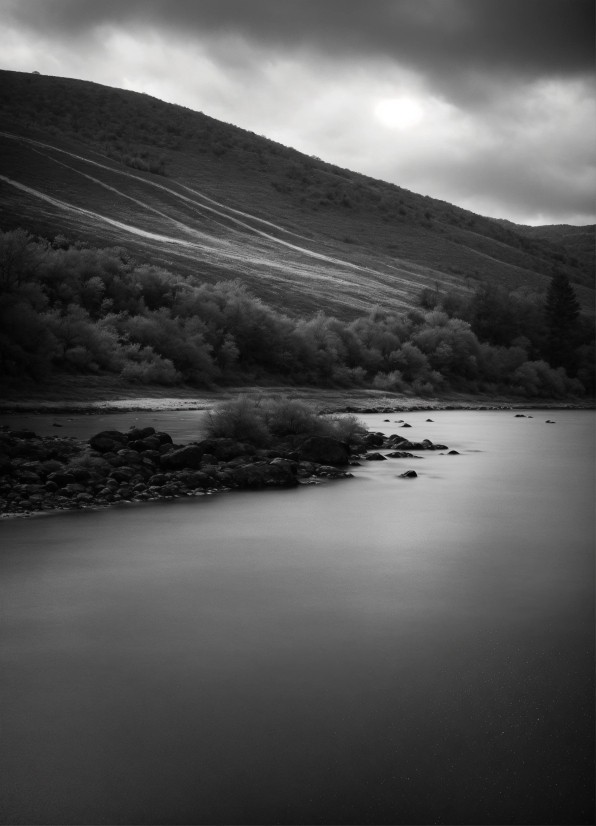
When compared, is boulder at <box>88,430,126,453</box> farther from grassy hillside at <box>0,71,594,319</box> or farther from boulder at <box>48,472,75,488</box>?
grassy hillside at <box>0,71,594,319</box>

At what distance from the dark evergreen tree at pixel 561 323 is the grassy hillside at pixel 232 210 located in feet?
27.2

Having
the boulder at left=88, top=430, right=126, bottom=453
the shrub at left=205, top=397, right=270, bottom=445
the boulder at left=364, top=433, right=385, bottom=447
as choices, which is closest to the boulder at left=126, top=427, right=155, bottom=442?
the boulder at left=88, top=430, right=126, bottom=453

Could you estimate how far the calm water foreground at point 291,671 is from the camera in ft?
15.0

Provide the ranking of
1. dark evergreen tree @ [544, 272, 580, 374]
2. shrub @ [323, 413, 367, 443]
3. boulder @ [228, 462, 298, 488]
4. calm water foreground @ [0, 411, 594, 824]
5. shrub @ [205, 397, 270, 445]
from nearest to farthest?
calm water foreground @ [0, 411, 594, 824]
boulder @ [228, 462, 298, 488]
shrub @ [205, 397, 270, 445]
shrub @ [323, 413, 367, 443]
dark evergreen tree @ [544, 272, 580, 374]

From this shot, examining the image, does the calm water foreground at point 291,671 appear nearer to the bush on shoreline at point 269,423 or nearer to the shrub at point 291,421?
the bush on shoreline at point 269,423

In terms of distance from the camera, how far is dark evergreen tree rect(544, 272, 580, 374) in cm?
6731

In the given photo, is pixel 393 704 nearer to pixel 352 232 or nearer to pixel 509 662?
pixel 509 662

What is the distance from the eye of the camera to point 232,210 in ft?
302

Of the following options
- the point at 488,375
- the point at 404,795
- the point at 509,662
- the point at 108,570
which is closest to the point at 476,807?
the point at 404,795

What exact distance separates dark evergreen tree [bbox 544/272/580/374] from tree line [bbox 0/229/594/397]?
11 cm

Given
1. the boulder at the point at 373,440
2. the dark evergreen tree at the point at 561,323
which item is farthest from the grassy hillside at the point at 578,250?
the boulder at the point at 373,440

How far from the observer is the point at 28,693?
5773 mm

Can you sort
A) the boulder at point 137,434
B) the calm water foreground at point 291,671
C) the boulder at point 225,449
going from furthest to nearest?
the boulder at point 137,434
the boulder at point 225,449
the calm water foreground at point 291,671

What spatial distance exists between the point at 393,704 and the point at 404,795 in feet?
3.76
